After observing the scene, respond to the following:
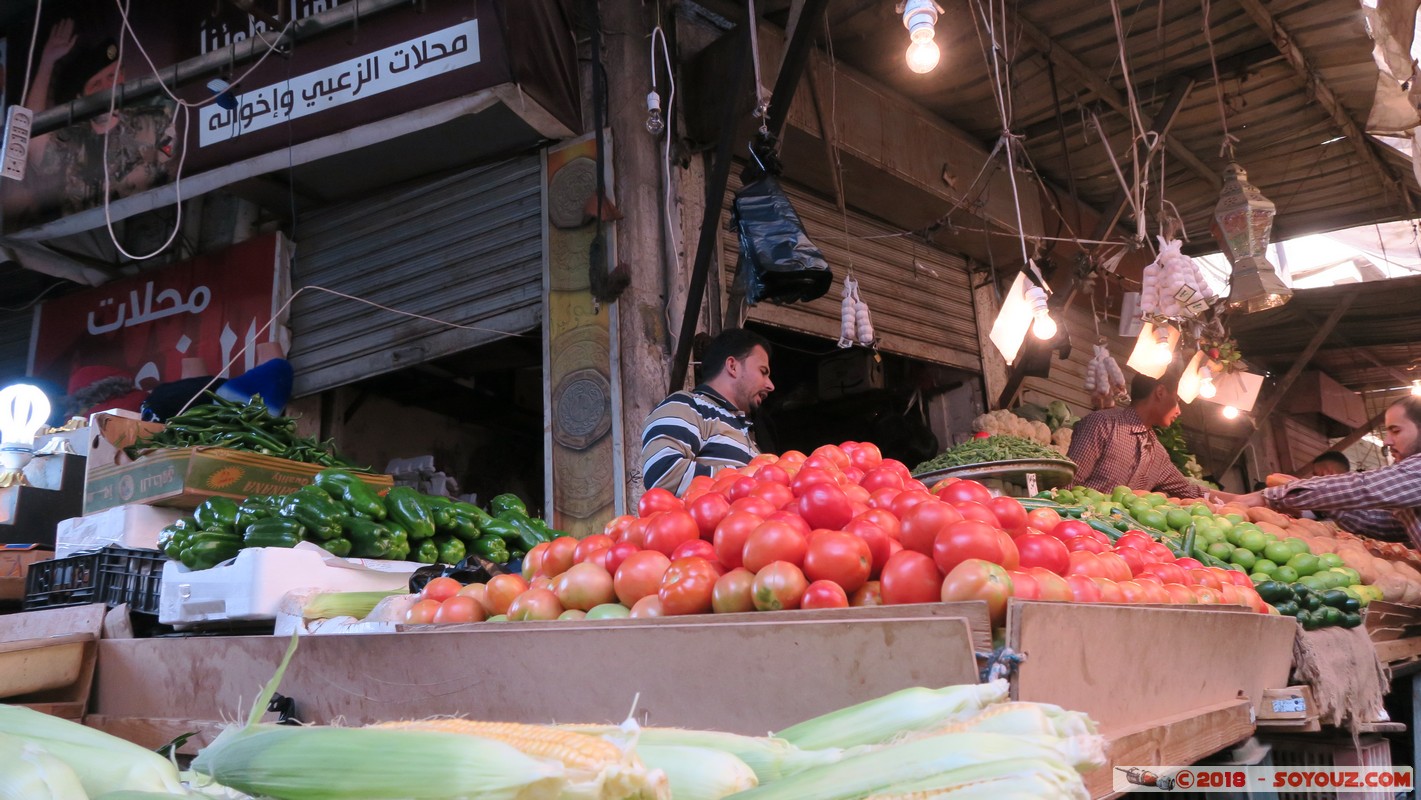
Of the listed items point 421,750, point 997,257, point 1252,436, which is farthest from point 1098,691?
point 1252,436

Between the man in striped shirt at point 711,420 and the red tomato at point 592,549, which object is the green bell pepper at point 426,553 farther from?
the red tomato at point 592,549

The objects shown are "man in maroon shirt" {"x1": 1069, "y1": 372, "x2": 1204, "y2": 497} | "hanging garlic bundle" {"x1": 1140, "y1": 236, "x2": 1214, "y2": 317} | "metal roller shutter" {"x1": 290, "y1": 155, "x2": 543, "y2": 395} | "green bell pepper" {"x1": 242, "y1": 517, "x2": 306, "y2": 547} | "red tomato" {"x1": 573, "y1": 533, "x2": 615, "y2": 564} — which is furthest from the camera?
"man in maroon shirt" {"x1": 1069, "y1": 372, "x2": 1204, "y2": 497}

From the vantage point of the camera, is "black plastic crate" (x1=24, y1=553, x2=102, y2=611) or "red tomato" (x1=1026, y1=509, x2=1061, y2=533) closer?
"red tomato" (x1=1026, y1=509, x2=1061, y2=533)

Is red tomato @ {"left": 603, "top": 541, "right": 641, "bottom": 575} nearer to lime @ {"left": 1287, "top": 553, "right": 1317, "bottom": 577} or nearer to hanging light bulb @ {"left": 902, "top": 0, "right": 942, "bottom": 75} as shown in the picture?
hanging light bulb @ {"left": 902, "top": 0, "right": 942, "bottom": 75}

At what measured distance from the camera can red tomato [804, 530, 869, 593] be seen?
6.17 ft

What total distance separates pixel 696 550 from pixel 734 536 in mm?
136

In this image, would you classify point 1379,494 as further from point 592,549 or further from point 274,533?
point 274,533

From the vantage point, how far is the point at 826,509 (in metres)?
2.13

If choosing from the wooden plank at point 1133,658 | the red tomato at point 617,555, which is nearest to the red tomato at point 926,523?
the wooden plank at point 1133,658

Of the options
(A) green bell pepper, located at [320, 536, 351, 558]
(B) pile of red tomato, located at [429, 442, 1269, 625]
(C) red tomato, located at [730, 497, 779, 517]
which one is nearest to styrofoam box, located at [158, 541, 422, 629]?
(A) green bell pepper, located at [320, 536, 351, 558]

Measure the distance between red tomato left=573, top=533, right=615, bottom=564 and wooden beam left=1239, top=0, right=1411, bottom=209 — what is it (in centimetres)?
686

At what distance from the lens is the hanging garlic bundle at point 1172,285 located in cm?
600

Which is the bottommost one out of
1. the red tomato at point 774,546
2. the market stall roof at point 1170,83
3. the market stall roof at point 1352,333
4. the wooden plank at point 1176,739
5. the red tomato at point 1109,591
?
the wooden plank at point 1176,739

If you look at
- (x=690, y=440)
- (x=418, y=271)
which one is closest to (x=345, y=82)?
(x=418, y=271)
